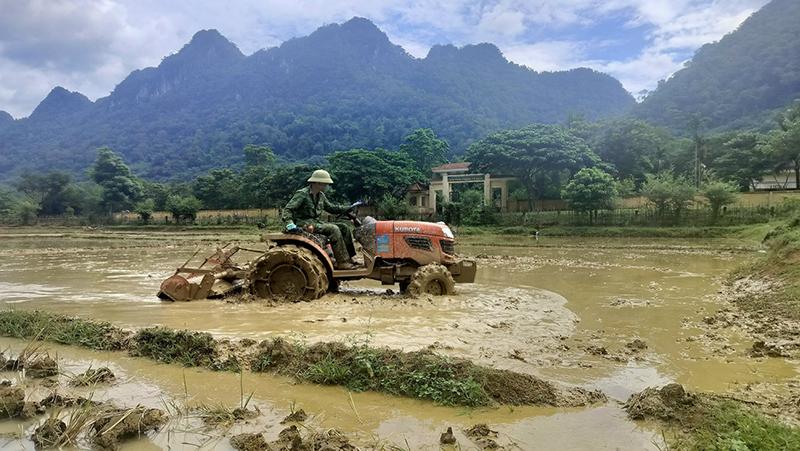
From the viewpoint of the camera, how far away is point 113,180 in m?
67.3

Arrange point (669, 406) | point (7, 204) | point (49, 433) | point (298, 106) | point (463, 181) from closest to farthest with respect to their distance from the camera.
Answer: point (49, 433), point (669, 406), point (463, 181), point (7, 204), point (298, 106)

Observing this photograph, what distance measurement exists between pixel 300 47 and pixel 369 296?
21102 centimetres

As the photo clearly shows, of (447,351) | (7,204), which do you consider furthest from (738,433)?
(7,204)

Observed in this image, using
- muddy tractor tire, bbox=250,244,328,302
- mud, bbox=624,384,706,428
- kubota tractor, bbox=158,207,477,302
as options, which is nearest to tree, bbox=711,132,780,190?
kubota tractor, bbox=158,207,477,302

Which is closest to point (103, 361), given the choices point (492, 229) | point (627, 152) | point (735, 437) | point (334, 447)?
point (334, 447)

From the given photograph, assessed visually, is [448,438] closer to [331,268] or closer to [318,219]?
[331,268]

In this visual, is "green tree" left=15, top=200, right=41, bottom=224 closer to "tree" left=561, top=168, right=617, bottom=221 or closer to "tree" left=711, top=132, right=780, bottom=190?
"tree" left=561, top=168, right=617, bottom=221

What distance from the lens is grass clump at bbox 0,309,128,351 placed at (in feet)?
17.8

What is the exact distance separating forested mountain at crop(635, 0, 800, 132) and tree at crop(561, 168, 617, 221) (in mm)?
41793

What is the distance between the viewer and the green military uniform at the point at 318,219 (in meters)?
8.14

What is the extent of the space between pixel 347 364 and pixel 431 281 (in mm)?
3784

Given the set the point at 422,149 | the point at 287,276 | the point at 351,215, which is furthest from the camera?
the point at 422,149

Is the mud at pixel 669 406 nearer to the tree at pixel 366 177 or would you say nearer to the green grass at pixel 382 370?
the green grass at pixel 382 370

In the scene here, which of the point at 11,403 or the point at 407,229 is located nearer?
the point at 11,403
